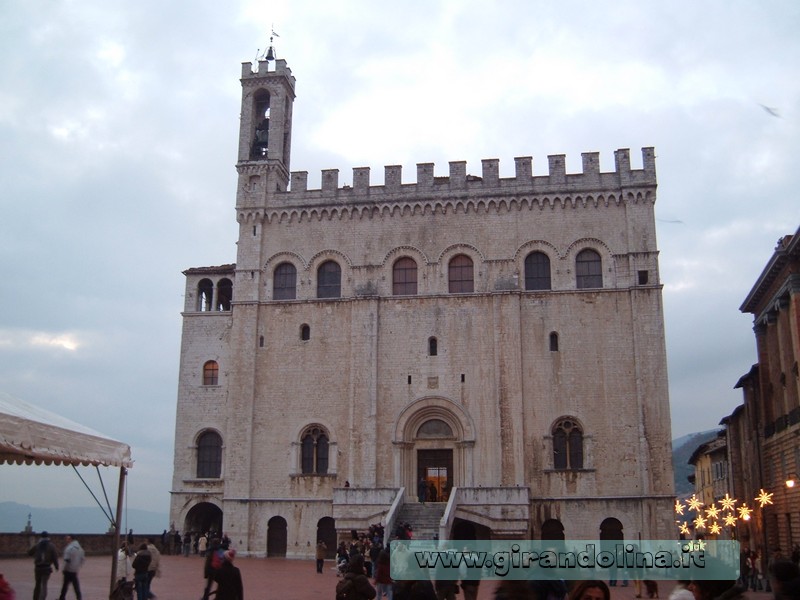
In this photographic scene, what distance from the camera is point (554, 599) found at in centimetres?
884

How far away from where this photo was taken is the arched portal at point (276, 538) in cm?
3578

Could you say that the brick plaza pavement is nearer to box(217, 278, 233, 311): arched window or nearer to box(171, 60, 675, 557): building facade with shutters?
box(171, 60, 675, 557): building facade with shutters

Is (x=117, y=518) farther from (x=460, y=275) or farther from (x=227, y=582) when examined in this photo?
(x=460, y=275)

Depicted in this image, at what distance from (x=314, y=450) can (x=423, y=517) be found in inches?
260

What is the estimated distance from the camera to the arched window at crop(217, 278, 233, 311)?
40.1 m

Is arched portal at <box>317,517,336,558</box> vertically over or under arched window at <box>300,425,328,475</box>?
under

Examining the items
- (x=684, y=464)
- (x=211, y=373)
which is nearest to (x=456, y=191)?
(x=211, y=373)

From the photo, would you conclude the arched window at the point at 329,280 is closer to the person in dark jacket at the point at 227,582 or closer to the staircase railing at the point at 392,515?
the staircase railing at the point at 392,515

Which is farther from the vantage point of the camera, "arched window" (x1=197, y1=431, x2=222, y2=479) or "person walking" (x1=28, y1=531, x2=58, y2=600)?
"arched window" (x1=197, y1=431, x2=222, y2=479)

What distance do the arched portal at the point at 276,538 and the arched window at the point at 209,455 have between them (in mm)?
3701

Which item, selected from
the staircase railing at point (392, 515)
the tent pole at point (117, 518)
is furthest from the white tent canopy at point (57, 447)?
the staircase railing at point (392, 515)

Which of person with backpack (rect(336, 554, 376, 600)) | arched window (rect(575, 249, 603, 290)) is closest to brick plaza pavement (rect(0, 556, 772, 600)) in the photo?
person with backpack (rect(336, 554, 376, 600))

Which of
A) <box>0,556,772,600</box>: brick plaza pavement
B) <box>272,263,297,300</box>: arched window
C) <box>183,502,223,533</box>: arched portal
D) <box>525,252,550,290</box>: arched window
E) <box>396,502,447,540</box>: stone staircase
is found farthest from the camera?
<box>272,263,297,300</box>: arched window

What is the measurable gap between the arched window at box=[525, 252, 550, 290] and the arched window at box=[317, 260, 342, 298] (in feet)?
28.0
